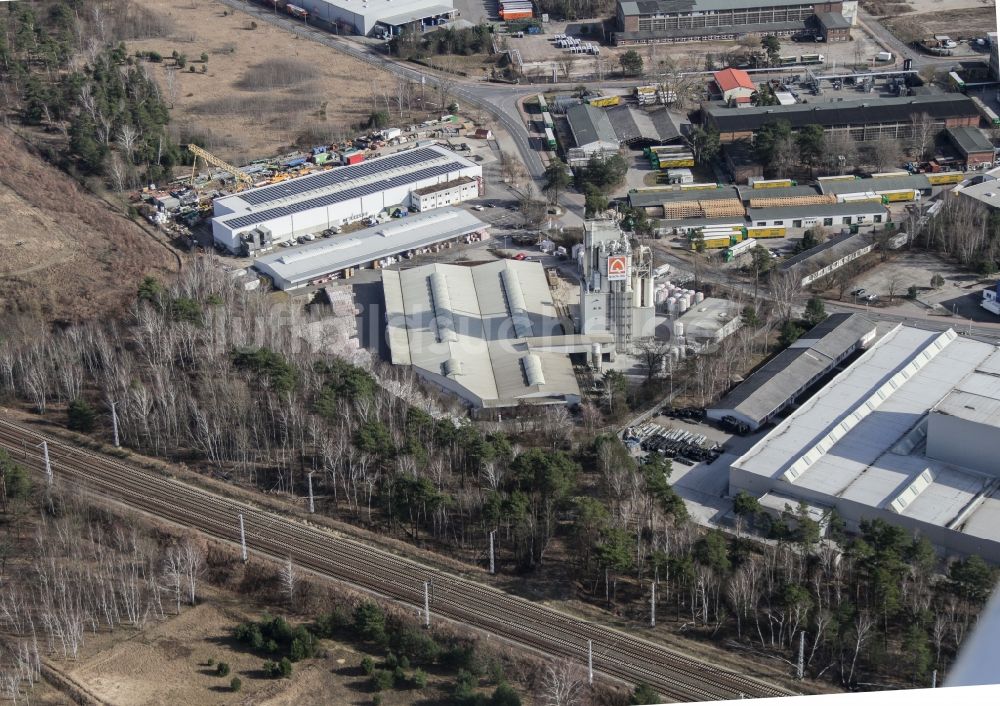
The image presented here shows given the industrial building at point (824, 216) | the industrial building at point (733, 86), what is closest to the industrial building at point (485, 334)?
the industrial building at point (824, 216)

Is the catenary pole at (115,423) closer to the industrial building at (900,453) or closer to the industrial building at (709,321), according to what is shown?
the industrial building at (900,453)

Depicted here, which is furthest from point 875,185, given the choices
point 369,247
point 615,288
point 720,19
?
point 720,19

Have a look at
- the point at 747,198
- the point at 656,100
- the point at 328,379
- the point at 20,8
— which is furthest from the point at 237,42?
the point at 328,379

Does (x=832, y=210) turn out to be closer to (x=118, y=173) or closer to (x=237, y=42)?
(x=118, y=173)

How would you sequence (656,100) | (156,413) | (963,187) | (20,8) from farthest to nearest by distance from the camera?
(20,8), (656,100), (963,187), (156,413)

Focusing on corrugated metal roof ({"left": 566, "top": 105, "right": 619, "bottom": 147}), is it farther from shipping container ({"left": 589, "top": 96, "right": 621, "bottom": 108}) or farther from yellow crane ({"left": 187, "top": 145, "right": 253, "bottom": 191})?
yellow crane ({"left": 187, "top": 145, "right": 253, "bottom": 191})

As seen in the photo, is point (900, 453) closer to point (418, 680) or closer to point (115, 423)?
point (418, 680)

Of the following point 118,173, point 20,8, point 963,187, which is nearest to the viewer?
point 963,187
